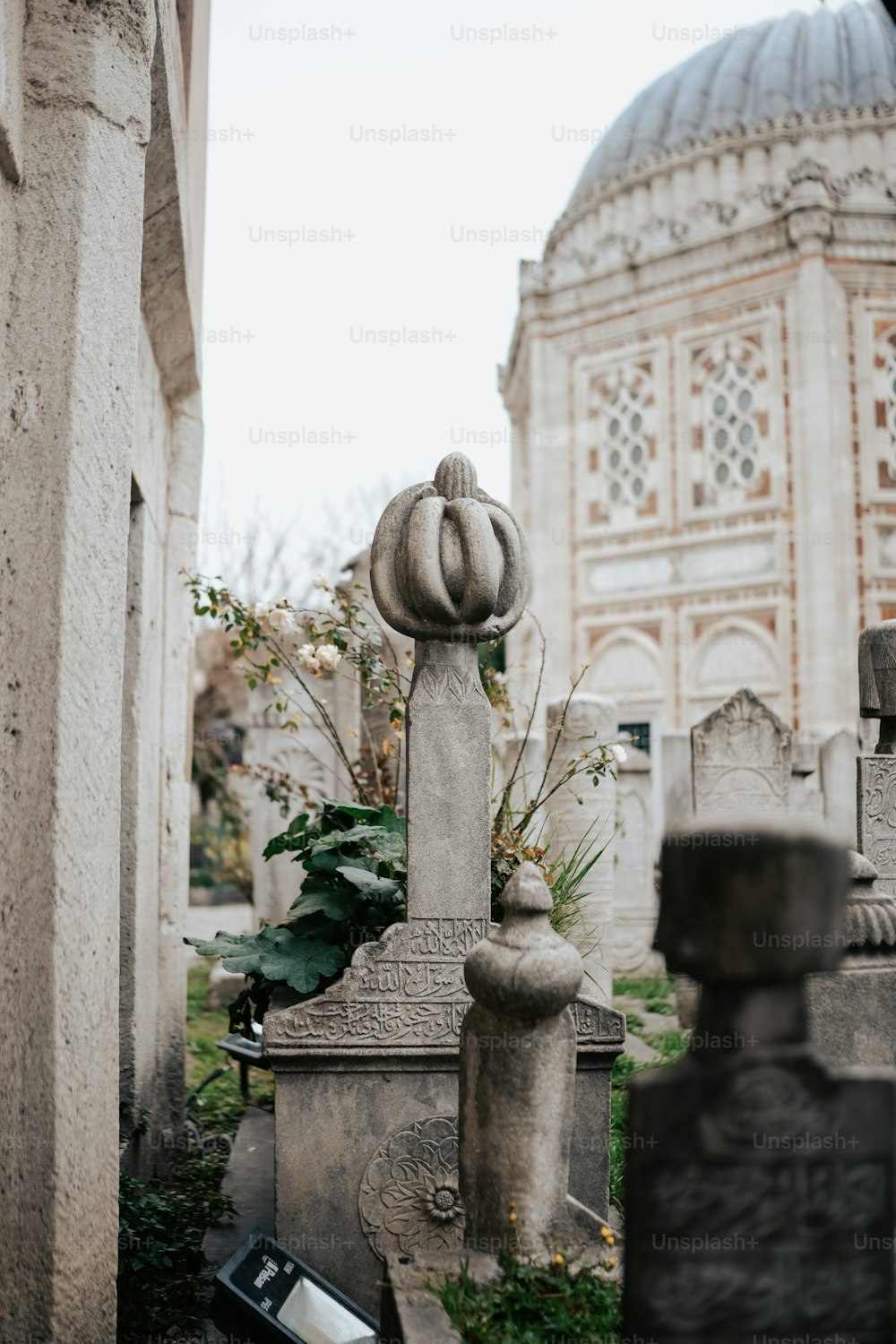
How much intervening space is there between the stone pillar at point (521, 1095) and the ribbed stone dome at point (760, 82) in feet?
70.2

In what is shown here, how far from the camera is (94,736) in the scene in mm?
3424

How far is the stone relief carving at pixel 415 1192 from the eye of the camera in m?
4.02

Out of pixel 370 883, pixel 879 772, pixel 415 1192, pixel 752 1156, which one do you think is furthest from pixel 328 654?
pixel 752 1156

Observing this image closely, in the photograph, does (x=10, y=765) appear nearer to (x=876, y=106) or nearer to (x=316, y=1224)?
(x=316, y=1224)

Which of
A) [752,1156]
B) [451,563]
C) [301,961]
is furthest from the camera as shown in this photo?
[301,961]

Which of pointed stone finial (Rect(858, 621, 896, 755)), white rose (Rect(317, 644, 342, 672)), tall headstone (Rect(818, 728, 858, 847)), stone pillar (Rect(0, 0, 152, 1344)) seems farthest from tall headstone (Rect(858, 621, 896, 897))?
tall headstone (Rect(818, 728, 858, 847))

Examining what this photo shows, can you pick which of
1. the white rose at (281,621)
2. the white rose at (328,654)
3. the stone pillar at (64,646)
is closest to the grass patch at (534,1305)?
the stone pillar at (64,646)

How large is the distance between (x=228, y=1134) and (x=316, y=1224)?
8.58 feet

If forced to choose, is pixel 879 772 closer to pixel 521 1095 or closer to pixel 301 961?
pixel 301 961

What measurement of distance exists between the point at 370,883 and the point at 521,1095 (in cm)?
169

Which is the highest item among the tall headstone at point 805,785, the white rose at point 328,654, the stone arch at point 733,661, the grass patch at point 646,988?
the stone arch at point 733,661

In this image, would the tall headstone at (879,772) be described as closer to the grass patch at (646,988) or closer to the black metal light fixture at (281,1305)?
the grass patch at (646,988)

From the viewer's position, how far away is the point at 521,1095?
113 inches

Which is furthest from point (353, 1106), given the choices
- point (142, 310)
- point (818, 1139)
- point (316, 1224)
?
point (142, 310)
